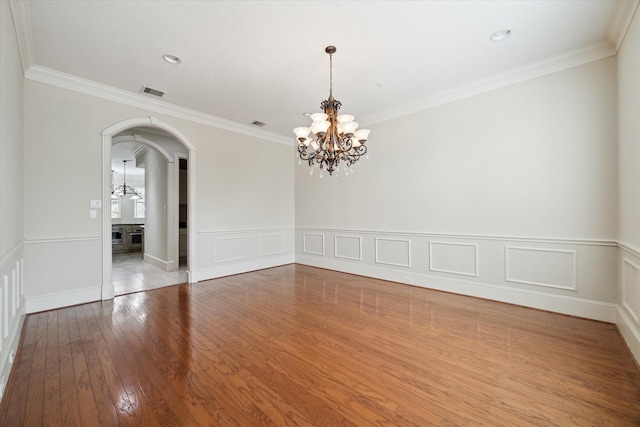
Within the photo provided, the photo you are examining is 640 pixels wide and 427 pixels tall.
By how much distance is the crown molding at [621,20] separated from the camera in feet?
7.57

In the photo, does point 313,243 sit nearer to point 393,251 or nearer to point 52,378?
point 393,251

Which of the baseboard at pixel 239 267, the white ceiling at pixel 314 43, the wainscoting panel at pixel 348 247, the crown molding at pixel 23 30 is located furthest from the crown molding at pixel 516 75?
the crown molding at pixel 23 30

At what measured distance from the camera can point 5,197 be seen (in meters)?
2.12

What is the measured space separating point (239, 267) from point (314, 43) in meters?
4.21

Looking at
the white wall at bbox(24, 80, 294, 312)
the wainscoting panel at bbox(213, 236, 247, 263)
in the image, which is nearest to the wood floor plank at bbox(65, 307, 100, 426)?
the white wall at bbox(24, 80, 294, 312)

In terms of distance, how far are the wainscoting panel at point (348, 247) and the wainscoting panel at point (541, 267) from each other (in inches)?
95.3

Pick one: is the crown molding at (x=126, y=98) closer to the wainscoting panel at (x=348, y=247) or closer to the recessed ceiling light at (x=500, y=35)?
the wainscoting panel at (x=348, y=247)

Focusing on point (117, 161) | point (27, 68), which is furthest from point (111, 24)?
point (117, 161)

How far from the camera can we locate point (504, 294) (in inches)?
142

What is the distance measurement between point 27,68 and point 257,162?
342 cm

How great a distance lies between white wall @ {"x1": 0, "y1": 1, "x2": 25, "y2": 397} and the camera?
1.96m

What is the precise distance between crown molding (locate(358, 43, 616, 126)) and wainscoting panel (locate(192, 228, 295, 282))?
356 centimetres

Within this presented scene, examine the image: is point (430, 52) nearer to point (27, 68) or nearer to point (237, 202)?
point (237, 202)

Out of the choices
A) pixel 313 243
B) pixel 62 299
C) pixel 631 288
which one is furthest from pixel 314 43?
pixel 62 299
